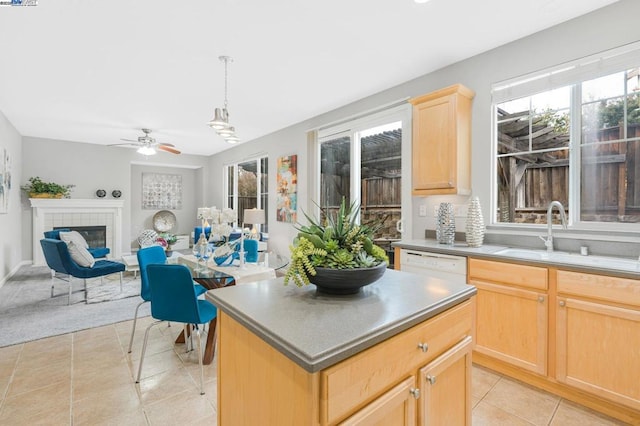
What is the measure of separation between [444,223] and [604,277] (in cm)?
120

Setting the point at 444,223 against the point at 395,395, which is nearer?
the point at 395,395

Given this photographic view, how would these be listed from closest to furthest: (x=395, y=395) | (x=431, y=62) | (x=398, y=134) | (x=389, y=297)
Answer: (x=395, y=395) → (x=389, y=297) → (x=431, y=62) → (x=398, y=134)

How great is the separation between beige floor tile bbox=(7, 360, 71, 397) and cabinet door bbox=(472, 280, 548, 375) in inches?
118

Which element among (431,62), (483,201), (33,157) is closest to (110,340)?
(483,201)

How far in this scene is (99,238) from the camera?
6.86 metres

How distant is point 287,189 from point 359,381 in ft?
14.9

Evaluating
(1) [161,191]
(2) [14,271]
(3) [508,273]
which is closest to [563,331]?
(3) [508,273]

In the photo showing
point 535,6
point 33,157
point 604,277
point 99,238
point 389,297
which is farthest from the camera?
point 99,238

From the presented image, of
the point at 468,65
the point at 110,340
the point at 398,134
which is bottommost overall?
the point at 110,340

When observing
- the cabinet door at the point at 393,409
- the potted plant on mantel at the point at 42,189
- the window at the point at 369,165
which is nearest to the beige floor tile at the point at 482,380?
the cabinet door at the point at 393,409

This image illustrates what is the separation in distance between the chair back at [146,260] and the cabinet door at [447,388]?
85.5 inches

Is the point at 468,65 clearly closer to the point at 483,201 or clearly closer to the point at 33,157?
the point at 483,201

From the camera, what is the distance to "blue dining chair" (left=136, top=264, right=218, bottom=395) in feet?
6.73

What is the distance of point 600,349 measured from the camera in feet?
5.94
